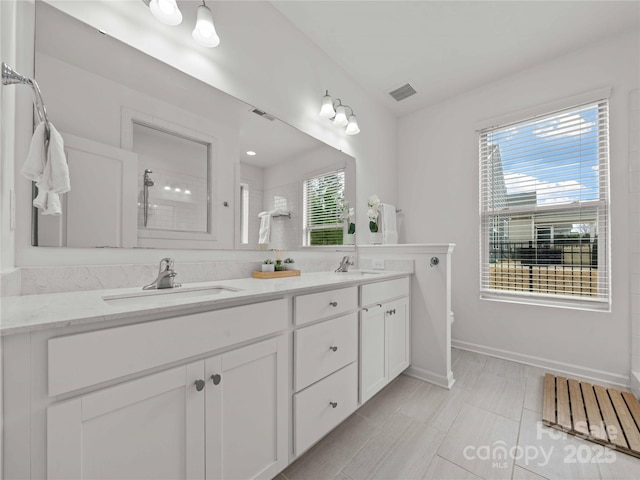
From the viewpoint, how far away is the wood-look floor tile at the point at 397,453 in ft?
3.94

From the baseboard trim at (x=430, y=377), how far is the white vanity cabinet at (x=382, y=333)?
115 mm

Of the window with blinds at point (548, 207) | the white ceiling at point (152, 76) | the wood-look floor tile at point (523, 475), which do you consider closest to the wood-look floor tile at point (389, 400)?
the wood-look floor tile at point (523, 475)

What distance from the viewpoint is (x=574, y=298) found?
219cm

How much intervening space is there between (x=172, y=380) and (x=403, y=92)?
309 centimetres

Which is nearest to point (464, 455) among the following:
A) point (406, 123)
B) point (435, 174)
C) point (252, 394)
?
point (252, 394)

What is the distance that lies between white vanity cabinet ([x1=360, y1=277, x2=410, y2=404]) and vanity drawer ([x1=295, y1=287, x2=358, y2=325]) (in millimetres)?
111

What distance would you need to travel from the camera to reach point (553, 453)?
1.31 meters

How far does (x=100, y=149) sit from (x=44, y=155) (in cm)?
34

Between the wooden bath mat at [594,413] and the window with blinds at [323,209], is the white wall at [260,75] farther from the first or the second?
the wooden bath mat at [594,413]

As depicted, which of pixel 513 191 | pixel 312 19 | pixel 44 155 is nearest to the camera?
pixel 44 155

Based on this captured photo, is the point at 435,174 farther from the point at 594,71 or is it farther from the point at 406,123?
the point at 594,71

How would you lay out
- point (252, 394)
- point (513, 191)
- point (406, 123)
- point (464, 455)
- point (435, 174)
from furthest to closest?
1. point (406, 123)
2. point (435, 174)
3. point (513, 191)
4. point (464, 455)
5. point (252, 394)

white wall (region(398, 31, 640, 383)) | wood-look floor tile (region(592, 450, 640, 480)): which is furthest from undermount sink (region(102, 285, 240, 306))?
white wall (region(398, 31, 640, 383))

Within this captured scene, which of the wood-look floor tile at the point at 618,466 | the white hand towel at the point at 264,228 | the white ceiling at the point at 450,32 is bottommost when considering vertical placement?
the wood-look floor tile at the point at 618,466
